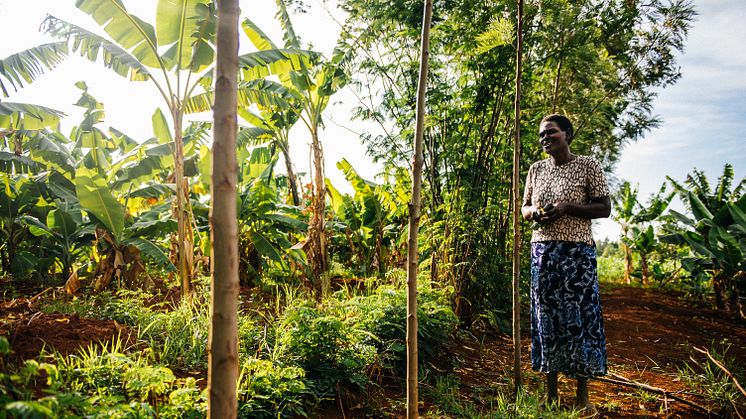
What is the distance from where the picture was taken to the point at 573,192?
10.3 feet

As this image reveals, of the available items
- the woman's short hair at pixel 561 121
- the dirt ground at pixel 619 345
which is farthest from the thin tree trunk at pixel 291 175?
the woman's short hair at pixel 561 121

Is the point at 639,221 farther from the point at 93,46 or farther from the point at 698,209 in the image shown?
the point at 93,46

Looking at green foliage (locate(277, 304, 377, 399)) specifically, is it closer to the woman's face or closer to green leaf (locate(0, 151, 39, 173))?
the woman's face

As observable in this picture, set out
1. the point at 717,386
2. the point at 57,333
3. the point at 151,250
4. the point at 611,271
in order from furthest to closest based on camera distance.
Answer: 1. the point at 611,271
2. the point at 151,250
3. the point at 717,386
4. the point at 57,333

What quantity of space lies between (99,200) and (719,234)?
796 centimetres

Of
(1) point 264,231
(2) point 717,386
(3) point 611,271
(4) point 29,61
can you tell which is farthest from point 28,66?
(3) point 611,271

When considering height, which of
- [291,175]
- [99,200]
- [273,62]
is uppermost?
[273,62]

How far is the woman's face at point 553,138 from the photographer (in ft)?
10.3

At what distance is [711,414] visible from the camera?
3.08 metres

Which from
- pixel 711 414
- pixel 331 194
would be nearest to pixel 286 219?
pixel 331 194

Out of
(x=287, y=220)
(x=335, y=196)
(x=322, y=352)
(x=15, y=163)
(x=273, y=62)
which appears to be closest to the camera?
(x=322, y=352)

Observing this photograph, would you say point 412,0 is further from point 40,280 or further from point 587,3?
point 40,280

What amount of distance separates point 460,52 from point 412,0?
733 millimetres

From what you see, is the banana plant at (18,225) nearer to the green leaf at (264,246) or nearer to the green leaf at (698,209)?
the green leaf at (264,246)
